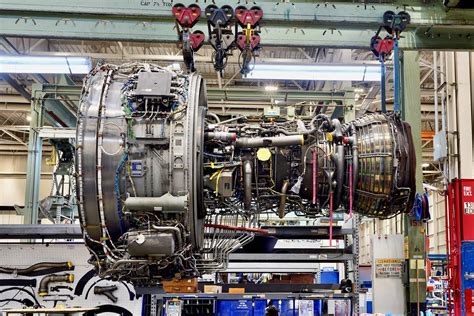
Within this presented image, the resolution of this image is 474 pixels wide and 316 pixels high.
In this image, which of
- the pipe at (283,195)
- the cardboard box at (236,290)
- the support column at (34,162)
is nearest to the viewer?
the pipe at (283,195)

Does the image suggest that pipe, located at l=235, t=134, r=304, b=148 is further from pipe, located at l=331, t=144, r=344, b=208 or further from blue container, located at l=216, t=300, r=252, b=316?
blue container, located at l=216, t=300, r=252, b=316

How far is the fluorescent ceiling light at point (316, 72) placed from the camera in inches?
Result: 282

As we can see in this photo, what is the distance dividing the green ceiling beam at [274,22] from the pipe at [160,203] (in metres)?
2.33

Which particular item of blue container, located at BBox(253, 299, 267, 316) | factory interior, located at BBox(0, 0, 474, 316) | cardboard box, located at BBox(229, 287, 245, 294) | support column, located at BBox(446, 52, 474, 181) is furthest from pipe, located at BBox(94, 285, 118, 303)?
support column, located at BBox(446, 52, 474, 181)

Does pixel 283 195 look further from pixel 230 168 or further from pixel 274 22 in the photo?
pixel 274 22

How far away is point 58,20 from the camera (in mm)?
5207

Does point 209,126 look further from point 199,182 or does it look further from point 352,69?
point 352,69

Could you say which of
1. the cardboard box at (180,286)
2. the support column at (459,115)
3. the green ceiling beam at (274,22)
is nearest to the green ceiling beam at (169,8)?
the green ceiling beam at (274,22)

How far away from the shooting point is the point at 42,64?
7.11m

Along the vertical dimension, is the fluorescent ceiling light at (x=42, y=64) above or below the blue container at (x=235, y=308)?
above

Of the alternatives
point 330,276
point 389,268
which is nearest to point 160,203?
point 389,268

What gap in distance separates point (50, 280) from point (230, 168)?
343 centimetres

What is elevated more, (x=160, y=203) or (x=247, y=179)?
(x=247, y=179)

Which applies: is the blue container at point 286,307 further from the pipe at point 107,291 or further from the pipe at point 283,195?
the pipe at point 283,195
